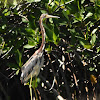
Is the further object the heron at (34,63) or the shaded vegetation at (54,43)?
the shaded vegetation at (54,43)

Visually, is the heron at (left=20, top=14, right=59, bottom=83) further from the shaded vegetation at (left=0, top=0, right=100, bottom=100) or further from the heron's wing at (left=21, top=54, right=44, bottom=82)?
the shaded vegetation at (left=0, top=0, right=100, bottom=100)

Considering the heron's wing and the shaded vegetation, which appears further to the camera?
the shaded vegetation

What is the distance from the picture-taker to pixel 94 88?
2.64 meters

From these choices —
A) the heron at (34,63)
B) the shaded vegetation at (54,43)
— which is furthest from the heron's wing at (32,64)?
the shaded vegetation at (54,43)

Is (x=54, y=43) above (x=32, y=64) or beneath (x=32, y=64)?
beneath

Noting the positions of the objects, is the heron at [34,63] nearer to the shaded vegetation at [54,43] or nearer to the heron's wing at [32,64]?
the heron's wing at [32,64]

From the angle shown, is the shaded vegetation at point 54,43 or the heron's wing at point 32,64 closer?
the heron's wing at point 32,64

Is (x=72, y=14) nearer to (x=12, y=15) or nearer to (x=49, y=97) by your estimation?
(x=12, y=15)

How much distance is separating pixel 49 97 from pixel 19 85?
348 millimetres

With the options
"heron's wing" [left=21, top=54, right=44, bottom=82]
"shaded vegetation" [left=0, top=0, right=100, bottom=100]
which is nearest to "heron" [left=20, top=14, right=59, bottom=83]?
"heron's wing" [left=21, top=54, right=44, bottom=82]

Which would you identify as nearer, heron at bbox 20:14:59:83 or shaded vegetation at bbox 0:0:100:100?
heron at bbox 20:14:59:83

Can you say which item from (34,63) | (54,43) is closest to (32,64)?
(34,63)

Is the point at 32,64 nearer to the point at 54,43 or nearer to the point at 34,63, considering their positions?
the point at 34,63

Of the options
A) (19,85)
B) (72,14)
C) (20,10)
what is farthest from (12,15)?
(19,85)
